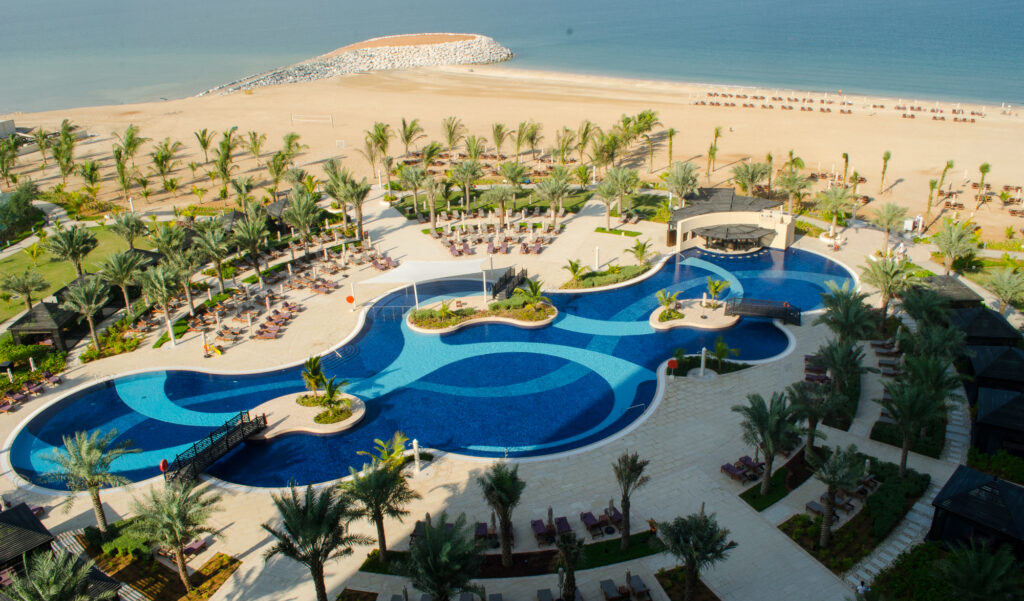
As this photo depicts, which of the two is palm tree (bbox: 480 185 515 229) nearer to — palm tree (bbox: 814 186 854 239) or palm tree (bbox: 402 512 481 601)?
palm tree (bbox: 814 186 854 239)

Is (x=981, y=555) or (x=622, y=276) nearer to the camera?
(x=981, y=555)

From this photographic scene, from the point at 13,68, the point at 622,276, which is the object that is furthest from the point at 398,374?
the point at 13,68

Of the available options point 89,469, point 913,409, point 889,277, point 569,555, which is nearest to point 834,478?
point 913,409

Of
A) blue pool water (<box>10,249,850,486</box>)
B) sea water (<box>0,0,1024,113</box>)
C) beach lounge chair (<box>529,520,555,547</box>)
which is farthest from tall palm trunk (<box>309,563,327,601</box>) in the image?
sea water (<box>0,0,1024,113</box>)

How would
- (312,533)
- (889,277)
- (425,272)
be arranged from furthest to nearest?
(425,272)
(889,277)
(312,533)

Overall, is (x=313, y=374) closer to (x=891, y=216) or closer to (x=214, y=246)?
(x=214, y=246)

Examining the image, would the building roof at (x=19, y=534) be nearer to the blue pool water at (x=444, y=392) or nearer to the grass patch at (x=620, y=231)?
the blue pool water at (x=444, y=392)

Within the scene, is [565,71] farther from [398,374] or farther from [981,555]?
[981,555]
